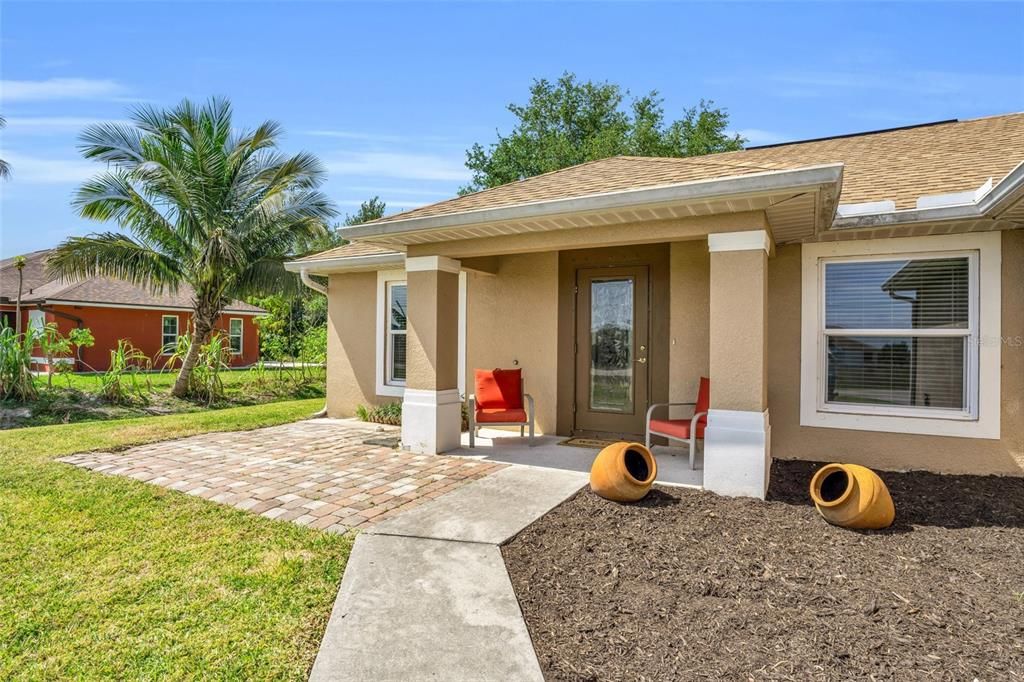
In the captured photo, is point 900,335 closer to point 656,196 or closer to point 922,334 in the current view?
point 922,334

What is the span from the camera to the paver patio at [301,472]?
4.62 metres

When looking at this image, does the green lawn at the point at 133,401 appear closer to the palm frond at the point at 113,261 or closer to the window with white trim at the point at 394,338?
the palm frond at the point at 113,261

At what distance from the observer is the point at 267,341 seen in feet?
60.5

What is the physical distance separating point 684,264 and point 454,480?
3963 mm

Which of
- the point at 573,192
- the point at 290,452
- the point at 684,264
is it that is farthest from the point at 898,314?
the point at 290,452

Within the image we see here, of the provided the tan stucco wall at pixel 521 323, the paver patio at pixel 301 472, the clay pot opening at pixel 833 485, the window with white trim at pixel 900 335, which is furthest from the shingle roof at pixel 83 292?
the clay pot opening at pixel 833 485

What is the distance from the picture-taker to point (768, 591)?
3.17 metres

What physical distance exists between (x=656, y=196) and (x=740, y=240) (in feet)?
2.92

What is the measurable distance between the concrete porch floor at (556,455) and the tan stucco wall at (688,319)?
81cm

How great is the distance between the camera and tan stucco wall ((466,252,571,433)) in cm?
778

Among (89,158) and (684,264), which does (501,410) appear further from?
(89,158)

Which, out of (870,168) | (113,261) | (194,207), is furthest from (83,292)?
(870,168)

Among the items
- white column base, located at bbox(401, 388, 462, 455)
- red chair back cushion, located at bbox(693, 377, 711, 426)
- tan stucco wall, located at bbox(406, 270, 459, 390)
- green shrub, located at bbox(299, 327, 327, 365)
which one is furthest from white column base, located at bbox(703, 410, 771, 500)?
green shrub, located at bbox(299, 327, 327, 365)

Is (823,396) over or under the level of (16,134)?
under
